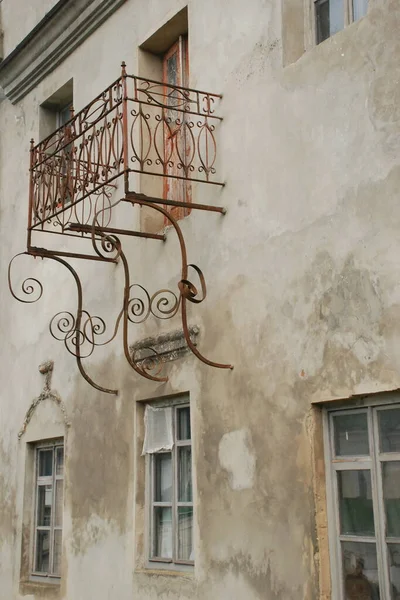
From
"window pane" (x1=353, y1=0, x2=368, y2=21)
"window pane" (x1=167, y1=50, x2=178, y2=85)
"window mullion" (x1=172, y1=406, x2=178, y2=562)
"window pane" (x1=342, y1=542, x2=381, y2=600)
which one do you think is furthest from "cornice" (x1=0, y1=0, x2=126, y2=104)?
"window pane" (x1=342, y1=542, x2=381, y2=600)

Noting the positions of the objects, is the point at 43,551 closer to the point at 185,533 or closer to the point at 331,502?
the point at 185,533

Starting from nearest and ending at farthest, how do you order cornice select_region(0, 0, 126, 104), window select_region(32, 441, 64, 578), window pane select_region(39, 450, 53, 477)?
window select_region(32, 441, 64, 578) → cornice select_region(0, 0, 126, 104) → window pane select_region(39, 450, 53, 477)

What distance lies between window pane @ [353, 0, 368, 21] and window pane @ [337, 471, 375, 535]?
10.5ft

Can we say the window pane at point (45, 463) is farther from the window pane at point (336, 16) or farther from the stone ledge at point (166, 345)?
the window pane at point (336, 16)

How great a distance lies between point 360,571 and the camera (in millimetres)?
5254

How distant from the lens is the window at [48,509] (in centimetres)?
896

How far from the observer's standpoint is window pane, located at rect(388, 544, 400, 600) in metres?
4.99

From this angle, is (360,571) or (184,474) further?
(184,474)

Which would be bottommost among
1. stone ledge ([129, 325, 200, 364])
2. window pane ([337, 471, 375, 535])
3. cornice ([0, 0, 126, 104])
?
window pane ([337, 471, 375, 535])

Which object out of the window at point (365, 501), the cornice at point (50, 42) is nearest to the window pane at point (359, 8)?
the window at point (365, 501)

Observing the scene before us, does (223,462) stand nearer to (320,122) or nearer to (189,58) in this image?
(320,122)

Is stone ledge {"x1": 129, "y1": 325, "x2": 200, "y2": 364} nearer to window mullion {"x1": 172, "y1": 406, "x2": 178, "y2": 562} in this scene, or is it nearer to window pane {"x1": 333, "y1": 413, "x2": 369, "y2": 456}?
window mullion {"x1": 172, "y1": 406, "x2": 178, "y2": 562}

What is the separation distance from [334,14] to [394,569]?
3928 mm

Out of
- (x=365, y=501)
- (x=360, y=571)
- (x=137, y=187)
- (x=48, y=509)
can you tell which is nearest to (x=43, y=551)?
(x=48, y=509)
